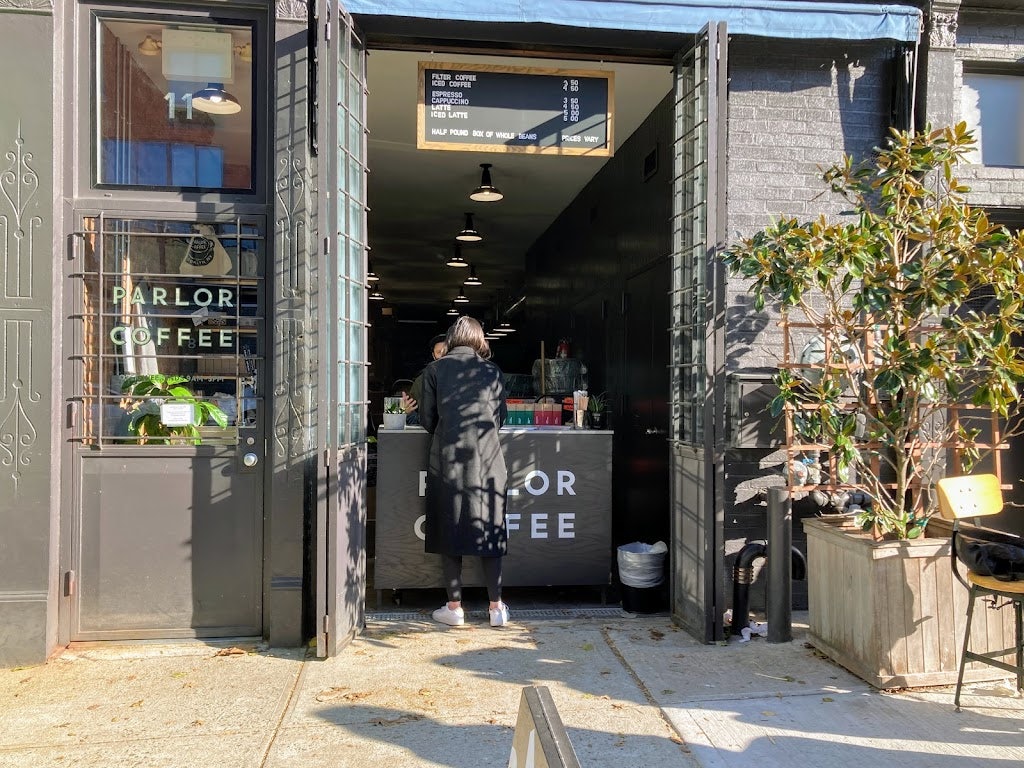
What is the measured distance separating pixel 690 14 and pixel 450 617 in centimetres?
395

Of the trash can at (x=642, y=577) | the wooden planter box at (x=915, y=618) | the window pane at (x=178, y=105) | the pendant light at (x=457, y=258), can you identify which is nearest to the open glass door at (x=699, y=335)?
the trash can at (x=642, y=577)

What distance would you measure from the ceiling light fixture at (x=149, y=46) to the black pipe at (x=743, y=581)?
4.60 meters

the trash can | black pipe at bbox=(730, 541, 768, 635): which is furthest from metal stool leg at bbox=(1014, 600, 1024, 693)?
the trash can

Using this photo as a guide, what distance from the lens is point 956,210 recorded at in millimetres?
3707

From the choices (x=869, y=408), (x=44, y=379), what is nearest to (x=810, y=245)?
(x=869, y=408)

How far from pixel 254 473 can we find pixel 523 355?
37.6 feet

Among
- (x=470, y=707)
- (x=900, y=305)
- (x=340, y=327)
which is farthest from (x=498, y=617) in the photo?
(x=900, y=305)

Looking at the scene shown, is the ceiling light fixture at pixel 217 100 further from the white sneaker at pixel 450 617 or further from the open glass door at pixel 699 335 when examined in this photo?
the white sneaker at pixel 450 617

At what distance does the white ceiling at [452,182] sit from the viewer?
18.5 ft

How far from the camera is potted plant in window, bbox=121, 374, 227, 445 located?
4.40 metres

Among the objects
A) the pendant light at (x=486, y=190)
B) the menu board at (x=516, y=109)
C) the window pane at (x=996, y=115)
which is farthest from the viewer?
the pendant light at (x=486, y=190)

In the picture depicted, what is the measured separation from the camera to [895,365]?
12.1 feet

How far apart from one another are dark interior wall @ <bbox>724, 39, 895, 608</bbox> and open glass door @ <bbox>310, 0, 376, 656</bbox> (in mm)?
2365

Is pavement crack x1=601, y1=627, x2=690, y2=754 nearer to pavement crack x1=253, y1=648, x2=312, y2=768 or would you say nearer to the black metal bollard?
the black metal bollard
